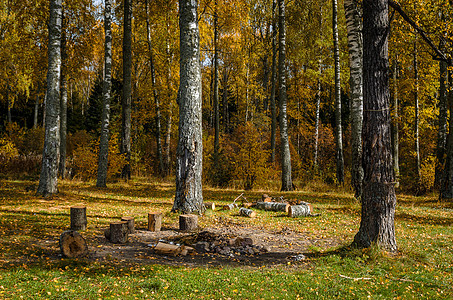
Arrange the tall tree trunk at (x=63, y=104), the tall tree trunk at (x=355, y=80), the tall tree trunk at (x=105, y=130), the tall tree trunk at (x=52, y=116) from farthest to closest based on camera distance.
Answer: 1. the tall tree trunk at (x=63, y=104)
2. the tall tree trunk at (x=105, y=130)
3. the tall tree trunk at (x=355, y=80)
4. the tall tree trunk at (x=52, y=116)

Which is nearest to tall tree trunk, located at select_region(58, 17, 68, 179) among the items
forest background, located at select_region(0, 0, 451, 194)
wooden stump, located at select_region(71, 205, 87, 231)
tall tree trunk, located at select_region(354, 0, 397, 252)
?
forest background, located at select_region(0, 0, 451, 194)

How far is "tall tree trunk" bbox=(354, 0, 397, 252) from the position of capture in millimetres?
5406

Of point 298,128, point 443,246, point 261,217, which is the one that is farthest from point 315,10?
point 443,246

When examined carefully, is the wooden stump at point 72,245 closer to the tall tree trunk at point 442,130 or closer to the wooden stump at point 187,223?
the wooden stump at point 187,223

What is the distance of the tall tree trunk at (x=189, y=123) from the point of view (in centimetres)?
823

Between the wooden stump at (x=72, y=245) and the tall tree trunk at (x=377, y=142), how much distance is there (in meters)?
4.70

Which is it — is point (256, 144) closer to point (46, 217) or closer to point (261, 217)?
point (261, 217)

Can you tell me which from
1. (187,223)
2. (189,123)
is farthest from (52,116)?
(187,223)

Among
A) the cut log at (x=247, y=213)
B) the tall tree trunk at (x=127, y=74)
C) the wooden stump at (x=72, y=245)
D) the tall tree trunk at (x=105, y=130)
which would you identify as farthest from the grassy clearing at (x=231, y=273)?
the tall tree trunk at (x=127, y=74)

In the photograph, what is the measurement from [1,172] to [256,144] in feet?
42.2

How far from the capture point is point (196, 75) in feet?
28.2

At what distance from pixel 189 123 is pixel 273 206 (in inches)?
151

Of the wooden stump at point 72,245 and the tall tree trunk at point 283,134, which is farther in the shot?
the tall tree trunk at point 283,134

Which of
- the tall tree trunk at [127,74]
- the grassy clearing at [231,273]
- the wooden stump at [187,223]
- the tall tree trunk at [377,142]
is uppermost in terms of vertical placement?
the tall tree trunk at [127,74]
